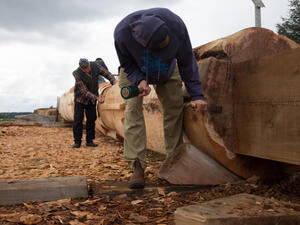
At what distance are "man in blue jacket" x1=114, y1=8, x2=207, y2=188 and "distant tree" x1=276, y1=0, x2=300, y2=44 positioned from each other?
17.2 m

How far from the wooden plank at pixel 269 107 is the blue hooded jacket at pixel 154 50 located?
1.12 feet

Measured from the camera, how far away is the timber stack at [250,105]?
1.99m

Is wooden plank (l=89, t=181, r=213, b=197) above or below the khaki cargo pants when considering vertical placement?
below

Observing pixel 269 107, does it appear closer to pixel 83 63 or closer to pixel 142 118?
pixel 142 118

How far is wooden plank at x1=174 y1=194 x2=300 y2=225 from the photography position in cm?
153

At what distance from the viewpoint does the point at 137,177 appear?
2.51 meters

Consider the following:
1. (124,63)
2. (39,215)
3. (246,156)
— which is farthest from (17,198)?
(246,156)

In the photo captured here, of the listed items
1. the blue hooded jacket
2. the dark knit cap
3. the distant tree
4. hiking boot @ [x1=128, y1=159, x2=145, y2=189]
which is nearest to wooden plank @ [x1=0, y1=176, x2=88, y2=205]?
hiking boot @ [x1=128, y1=159, x2=145, y2=189]

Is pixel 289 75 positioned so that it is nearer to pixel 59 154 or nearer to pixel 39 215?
pixel 39 215

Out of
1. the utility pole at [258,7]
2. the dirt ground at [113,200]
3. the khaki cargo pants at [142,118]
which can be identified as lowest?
the dirt ground at [113,200]

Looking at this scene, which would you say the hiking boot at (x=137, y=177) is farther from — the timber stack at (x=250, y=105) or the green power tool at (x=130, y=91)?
the green power tool at (x=130, y=91)

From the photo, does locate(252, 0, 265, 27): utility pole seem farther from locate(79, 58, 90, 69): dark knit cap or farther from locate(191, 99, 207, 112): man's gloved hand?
locate(191, 99, 207, 112): man's gloved hand

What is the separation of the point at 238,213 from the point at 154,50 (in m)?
1.27

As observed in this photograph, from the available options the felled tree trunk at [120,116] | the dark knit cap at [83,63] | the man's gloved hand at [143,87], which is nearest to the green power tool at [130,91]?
the man's gloved hand at [143,87]
